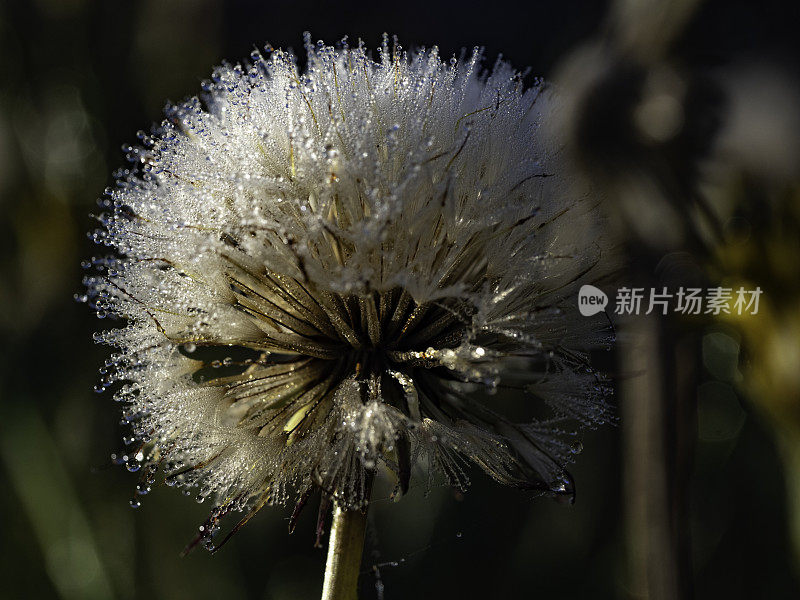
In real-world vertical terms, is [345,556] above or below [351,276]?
below

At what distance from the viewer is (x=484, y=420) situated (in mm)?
527

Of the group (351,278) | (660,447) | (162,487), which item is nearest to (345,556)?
(351,278)

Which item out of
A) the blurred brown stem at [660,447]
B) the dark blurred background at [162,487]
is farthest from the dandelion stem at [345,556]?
the dark blurred background at [162,487]

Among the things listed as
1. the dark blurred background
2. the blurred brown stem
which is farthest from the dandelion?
the dark blurred background

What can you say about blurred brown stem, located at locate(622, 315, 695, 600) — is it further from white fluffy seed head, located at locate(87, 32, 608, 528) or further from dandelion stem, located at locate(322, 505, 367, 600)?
dandelion stem, located at locate(322, 505, 367, 600)

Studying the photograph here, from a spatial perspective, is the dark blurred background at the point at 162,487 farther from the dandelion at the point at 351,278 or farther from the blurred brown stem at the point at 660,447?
the dandelion at the point at 351,278

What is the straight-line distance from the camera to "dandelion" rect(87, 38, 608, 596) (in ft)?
1.42

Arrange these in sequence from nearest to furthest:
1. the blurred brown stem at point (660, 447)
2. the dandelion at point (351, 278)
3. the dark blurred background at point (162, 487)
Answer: the dandelion at point (351, 278) → the blurred brown stem at point (660, 447) → the dark blurred background at point (162, 487)

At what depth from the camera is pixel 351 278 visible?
1.36 ft

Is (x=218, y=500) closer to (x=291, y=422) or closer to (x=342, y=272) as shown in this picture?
(x=291, y=422)

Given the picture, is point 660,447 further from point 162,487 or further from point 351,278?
point 162,487

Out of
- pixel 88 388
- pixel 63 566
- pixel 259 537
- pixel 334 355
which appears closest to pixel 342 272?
pixel 334 355

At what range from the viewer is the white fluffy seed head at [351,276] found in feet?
1.42

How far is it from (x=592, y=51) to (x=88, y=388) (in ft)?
3.73
